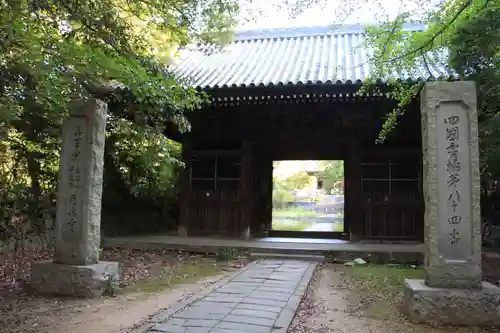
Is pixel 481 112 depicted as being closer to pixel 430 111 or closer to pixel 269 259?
pixel 430 111

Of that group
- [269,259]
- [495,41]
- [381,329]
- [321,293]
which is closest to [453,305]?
[381,329]

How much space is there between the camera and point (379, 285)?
211 inches

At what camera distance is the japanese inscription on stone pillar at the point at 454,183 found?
13.1 ft

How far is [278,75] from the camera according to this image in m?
8.62

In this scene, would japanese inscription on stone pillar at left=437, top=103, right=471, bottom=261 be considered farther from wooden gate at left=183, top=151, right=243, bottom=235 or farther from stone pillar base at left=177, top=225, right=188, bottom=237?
stone pillar base at left=177, top=225, right=188, bottom=237

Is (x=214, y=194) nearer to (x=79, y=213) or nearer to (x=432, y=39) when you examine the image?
(x=79, y=213)

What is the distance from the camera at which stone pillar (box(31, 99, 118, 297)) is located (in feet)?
15.3

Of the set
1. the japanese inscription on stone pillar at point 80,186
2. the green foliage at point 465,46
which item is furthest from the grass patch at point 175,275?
the green foliage at point 465,46

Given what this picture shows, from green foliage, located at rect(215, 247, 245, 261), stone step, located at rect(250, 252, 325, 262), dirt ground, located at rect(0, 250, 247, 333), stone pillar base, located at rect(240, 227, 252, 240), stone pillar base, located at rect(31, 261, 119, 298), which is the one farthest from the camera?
stone pillar base, located at rect(240, 227, 252, 240)

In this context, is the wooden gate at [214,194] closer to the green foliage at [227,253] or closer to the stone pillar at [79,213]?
the green foliage at [227,253]

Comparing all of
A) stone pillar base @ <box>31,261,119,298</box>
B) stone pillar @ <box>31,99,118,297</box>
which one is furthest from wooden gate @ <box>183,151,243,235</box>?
stone pillar base @ <box>31,261,119,298</box>

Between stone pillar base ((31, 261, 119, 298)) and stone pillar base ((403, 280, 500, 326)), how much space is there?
3581mm

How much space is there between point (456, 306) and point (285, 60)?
7998 mm

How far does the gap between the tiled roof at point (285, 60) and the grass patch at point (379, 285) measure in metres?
3.18
